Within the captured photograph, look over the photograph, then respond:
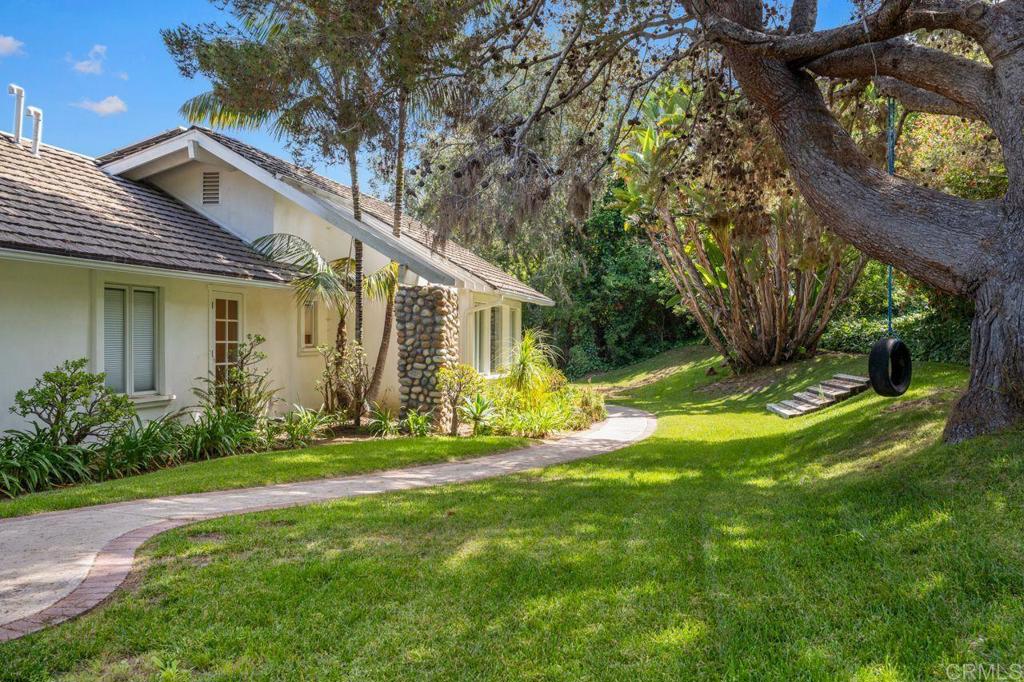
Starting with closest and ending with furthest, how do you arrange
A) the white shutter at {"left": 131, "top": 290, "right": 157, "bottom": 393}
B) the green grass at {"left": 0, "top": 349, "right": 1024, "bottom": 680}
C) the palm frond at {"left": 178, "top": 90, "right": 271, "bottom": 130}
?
the green grass at {"left": 0, "top": 349, "right": 1024, "bottom": 680}, the white shutter at {"left": 131, "top": 290, "right": 157, "bottom": 393}, the palm frond at {"left": 178, "top": 90, "right": 271, "bottom": 130}

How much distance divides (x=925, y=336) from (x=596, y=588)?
616 inches

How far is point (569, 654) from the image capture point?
3594 mm

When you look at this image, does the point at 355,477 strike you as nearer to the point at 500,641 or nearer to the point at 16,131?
the point at 500,641

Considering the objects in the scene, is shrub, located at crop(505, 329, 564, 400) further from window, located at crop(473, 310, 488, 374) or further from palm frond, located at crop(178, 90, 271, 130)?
palm frond, located at crop(178, 90, 271, 130)

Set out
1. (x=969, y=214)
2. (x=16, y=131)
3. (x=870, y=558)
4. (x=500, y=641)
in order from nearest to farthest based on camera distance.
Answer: (x=500, y=641) → (x=870, y=558) → (x=969, y=214) → (x=16, y=131)

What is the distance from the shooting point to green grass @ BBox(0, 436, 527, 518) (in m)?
7.27

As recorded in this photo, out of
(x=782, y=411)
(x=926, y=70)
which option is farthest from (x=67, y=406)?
(x=782, y=411)

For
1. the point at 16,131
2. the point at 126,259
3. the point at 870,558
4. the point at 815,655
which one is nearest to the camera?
the point at 815,655

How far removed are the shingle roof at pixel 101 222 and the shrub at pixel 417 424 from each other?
11.9ft

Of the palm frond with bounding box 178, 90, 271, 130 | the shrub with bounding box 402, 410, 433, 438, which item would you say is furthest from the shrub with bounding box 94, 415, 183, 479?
the palm frond with bounding box 178, 90, 271, 130

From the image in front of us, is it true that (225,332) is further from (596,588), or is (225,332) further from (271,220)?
(596,588)

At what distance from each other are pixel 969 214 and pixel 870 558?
13.5 ft

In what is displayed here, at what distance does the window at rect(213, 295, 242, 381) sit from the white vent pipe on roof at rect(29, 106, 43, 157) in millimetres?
4239

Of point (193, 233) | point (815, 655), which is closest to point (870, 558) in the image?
point (815, 655)
